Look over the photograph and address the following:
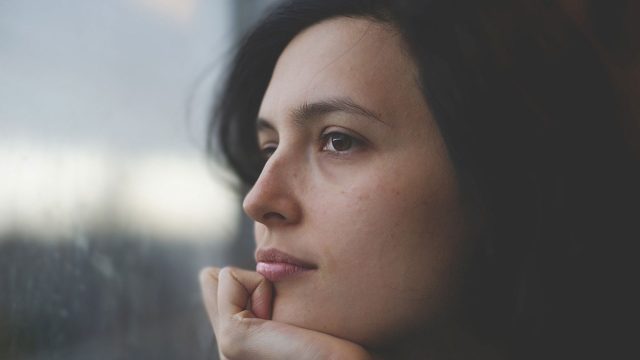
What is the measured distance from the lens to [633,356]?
98cm

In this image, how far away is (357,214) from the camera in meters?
0.81

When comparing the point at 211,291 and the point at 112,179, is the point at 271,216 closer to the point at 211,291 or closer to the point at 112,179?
the point at 211,291

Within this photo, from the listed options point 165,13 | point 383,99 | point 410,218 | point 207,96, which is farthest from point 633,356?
point 165,13

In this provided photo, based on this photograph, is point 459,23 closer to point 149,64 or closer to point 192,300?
point 149,64

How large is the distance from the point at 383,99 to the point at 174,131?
0.55 metres

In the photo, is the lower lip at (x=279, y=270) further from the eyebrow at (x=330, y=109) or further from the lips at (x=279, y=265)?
the eyebrow at (x=330, y=109)

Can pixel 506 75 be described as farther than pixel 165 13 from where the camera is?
No

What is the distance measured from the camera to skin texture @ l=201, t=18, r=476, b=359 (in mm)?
807

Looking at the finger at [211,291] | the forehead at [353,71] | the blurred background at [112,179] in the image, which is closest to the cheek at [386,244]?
the forehead at [353,71]

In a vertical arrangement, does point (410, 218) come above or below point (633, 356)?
above

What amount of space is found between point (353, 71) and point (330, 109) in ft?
0.20

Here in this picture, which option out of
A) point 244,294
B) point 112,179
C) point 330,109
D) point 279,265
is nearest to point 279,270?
point 279,265

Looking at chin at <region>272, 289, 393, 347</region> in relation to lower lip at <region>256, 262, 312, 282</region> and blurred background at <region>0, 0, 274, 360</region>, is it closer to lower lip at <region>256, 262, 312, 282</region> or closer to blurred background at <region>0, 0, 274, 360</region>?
lower lip at <region>256, 262, 312, 282</region>

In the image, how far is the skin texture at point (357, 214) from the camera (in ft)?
2.65
